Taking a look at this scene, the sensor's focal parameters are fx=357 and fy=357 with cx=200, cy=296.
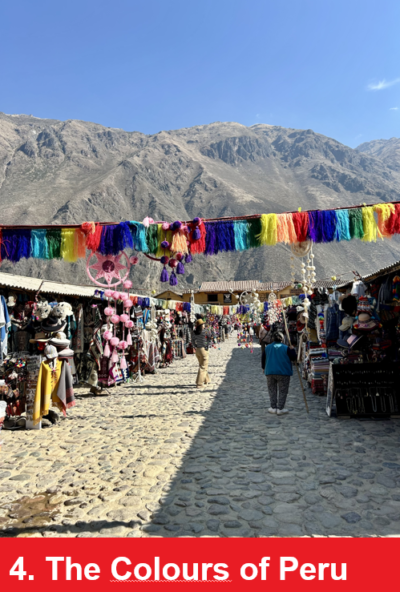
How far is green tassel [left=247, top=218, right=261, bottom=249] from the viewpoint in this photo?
236 inches

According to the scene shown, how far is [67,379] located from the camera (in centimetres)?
711

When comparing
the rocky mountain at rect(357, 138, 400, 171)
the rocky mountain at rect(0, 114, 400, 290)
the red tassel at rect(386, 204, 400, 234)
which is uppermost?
the rocky mountain at rect(357, 138, 400, 171)

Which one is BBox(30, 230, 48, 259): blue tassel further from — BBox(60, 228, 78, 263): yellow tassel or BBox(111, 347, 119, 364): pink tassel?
BBox(111, 347, 119, 364): pink tassel

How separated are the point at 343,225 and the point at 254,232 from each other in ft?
4.69

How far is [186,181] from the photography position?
350 ft

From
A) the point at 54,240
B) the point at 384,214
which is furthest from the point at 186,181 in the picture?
the point at 384,214

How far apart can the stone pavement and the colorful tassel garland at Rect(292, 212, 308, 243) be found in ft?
10.6

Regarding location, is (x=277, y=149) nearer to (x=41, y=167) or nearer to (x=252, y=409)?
(x=41, y=167)

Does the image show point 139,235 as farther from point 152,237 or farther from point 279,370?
point 279,370

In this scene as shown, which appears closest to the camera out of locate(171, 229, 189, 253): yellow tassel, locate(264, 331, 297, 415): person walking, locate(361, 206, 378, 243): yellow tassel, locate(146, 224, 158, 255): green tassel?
locate(361, 206, 378, 243): yellow tassel

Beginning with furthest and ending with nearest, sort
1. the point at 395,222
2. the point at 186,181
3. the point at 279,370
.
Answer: the point at 186,181 < the point at 279,370 < the point at 395,222

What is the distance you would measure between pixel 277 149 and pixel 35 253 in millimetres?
149295

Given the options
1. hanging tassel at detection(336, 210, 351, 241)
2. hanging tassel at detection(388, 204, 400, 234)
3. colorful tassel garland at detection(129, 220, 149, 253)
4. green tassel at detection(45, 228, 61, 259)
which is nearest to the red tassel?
hanging tassel at detection(388, 204, 400, 234)

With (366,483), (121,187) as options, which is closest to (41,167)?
(121,187)
